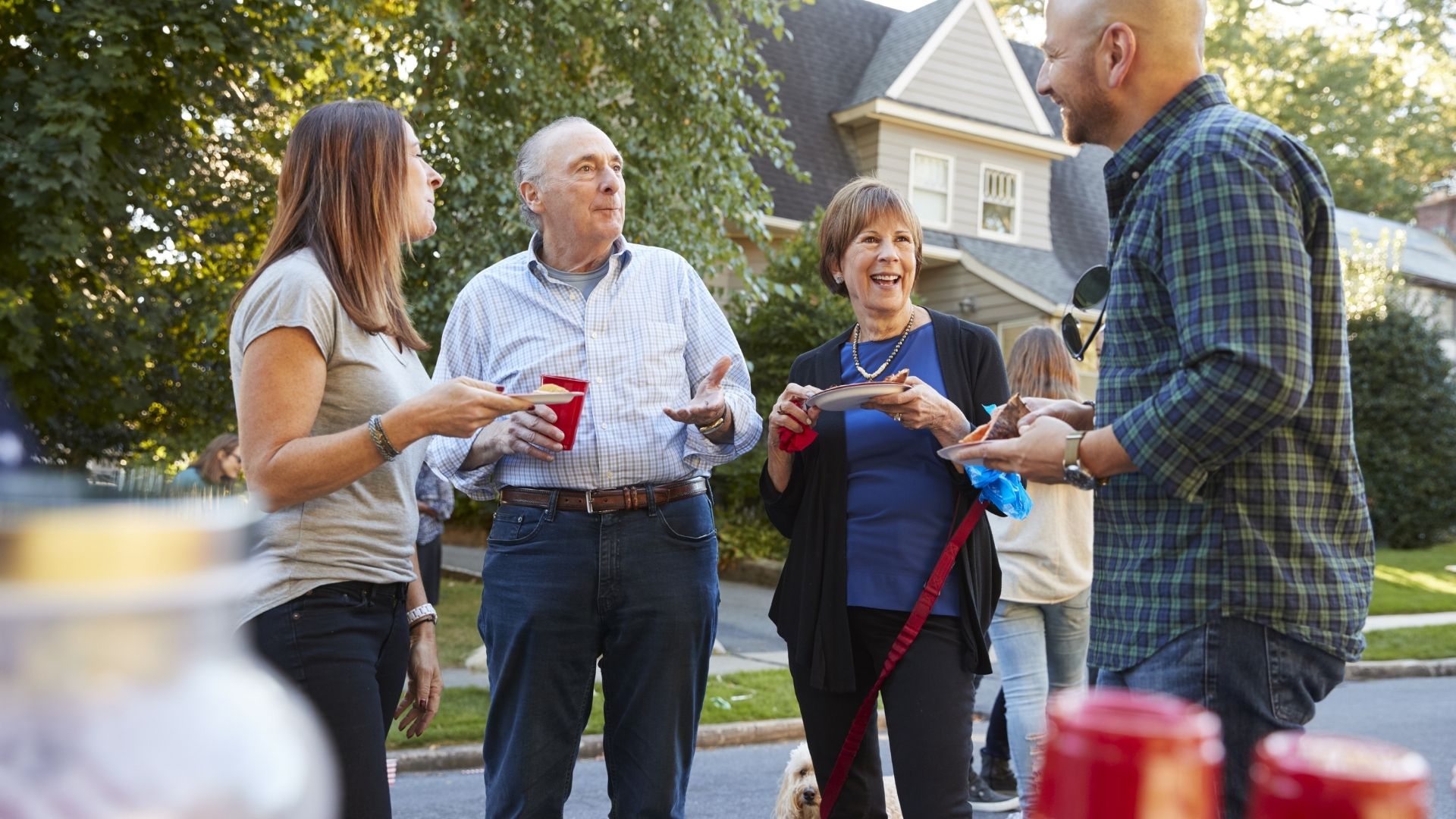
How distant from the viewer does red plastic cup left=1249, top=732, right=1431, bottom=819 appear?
789 mm

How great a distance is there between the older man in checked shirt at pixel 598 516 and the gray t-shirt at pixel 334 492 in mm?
456

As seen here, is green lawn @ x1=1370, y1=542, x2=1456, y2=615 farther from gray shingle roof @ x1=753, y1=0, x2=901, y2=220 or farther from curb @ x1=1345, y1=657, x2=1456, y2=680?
gray shingle roof @ x1=753, y1=0, x2=901, y2=220

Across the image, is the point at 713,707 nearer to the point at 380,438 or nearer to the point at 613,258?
the point at 613,258

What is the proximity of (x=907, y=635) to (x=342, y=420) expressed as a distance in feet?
5.14

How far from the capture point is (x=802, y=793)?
4121mm

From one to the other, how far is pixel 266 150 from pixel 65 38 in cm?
220

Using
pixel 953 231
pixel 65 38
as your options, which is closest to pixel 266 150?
pixel 65 38

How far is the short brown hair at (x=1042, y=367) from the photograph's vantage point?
5.26m

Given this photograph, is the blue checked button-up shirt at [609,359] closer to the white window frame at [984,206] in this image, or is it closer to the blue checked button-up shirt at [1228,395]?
the blue checked button-up shirt at [1228,395]

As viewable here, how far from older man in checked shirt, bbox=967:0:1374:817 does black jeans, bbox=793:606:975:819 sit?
1170 mm

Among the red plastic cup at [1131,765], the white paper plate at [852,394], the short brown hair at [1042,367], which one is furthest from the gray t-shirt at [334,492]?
the short brown hair at [1042,367]

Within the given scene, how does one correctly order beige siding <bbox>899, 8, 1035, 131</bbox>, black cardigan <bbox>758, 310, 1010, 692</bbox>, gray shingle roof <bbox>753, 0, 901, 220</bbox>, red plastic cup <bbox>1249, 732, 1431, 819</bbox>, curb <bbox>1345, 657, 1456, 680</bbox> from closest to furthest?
1. red plastic cup <bbox>1249, 732, 1431, 819</bbox>
2. black cardigan <bbox>758, 310, 1010, 692</bbox>
3. curb <bbox>1345, 657, 1456, 680</bbox>
4. gray shingle roof <bbox>753, 0, 901, 220</bbox>
5. beige siding <bbox>899, 8, 1035, 131</bbox>

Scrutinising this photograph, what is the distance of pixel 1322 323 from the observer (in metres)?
1.86

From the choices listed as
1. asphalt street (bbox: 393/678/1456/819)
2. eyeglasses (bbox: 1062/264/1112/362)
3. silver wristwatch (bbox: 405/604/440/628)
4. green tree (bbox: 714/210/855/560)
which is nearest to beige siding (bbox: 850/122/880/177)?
green tree (bbox: 714/210/855/560)
